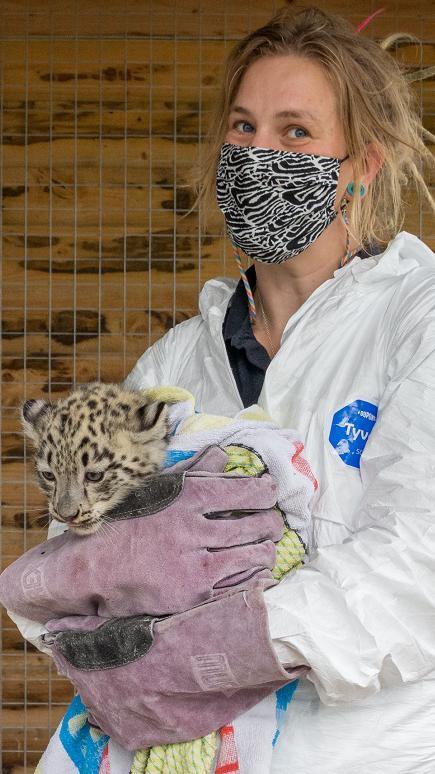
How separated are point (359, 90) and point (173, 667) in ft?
4.04

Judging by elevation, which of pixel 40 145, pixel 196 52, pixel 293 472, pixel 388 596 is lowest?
pixel 388 596

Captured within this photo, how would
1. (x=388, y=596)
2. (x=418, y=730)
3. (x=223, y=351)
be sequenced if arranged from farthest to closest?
(x=223, y=351) → (x=418, y=730) → (x=388, y=596)

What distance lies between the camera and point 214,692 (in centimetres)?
181

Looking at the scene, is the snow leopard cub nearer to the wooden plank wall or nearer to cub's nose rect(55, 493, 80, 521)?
cub's nose rect(55, 493, 80, 521)

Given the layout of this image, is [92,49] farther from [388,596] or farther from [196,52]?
[388,596]

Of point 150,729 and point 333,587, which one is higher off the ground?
point 333,587

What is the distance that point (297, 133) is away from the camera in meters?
2.27

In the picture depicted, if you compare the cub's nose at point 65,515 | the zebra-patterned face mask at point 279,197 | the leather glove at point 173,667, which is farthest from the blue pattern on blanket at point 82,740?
the zebra-patterned face mask at point 279,197

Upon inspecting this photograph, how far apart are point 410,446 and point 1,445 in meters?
3.07

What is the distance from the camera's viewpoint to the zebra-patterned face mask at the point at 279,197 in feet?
7.45

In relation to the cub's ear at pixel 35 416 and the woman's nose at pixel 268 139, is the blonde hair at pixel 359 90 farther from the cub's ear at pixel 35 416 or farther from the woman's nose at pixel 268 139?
the cub's ear at pixel 35 416

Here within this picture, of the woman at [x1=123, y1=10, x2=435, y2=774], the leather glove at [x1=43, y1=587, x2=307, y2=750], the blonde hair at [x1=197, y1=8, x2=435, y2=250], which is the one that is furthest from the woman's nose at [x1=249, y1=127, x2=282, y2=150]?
the leather glove at [x1=43, y1=587, x2=307, y2=750]

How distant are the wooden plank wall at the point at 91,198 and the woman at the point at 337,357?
1.97 m

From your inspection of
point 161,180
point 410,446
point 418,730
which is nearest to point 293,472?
point 410,446
